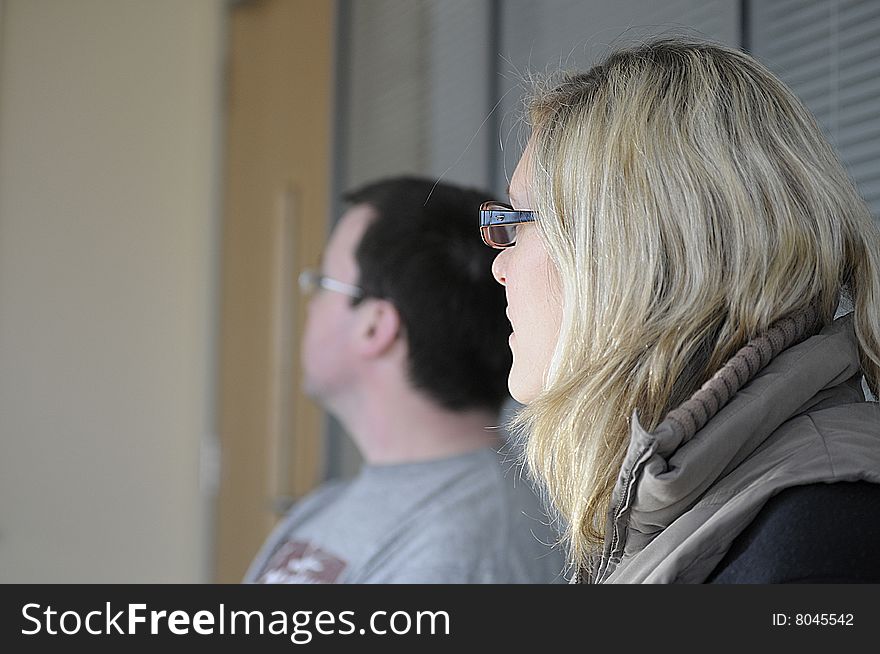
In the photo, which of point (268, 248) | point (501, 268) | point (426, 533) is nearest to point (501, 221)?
point (501, 268)

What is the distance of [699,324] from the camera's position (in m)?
→ 0.79

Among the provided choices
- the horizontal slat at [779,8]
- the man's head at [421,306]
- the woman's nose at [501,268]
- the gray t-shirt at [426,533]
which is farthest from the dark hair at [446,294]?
the woman's nose at [501,268]

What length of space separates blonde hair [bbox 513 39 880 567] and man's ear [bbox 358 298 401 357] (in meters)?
0.93

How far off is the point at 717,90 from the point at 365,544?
98cm

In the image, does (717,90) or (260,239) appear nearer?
(717,90)

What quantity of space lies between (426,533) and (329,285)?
55 cm

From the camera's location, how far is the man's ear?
1.80 meters

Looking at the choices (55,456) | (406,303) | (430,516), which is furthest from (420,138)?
(55,456)

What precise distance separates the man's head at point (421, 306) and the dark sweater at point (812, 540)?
1073 millimetres

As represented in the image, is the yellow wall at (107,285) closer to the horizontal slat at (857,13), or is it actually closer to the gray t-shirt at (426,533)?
the gray t-shirt at (426,533)

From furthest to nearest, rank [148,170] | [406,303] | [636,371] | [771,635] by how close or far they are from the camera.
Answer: [148,170]
[406,303]
[636,371]
[771,635]

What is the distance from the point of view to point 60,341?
117 inches

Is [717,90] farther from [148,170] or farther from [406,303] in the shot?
[148,170]

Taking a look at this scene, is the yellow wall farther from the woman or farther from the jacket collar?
the jacket collar
